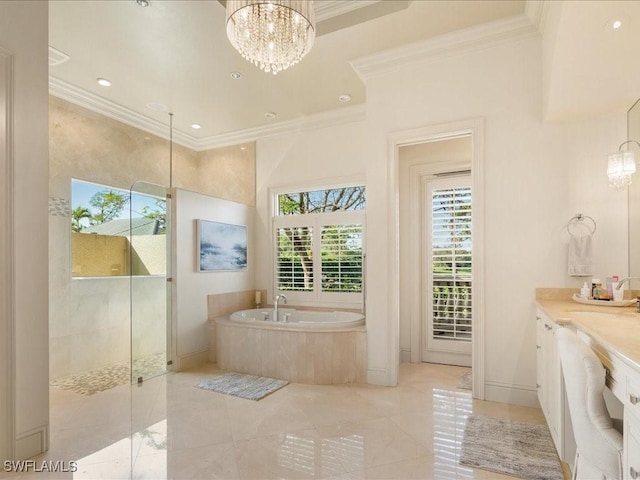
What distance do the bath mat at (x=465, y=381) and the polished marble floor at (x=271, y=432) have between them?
124 millimetres

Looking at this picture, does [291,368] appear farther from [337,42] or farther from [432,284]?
[337,42]

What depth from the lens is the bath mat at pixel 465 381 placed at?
3.44 m

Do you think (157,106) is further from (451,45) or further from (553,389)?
(553,389)

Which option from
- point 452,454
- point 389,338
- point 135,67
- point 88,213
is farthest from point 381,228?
point 88,213

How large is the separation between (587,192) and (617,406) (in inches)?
65.1

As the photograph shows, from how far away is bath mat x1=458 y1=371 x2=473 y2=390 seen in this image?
11.3ft

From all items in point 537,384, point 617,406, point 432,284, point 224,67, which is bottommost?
point 537,384

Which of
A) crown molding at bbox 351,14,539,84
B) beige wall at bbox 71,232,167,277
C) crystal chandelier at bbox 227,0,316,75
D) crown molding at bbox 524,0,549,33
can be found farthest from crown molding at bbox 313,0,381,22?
beige wall at bbox 71,232,167,277

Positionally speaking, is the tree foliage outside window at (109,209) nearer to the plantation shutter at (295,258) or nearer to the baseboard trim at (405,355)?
the plantation shutter at (295,258)

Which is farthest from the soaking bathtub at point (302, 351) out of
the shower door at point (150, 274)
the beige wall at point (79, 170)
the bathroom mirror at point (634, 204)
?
the bathroom mirror at point (634, 204)

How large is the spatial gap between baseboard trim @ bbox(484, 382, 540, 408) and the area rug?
0.38 meters

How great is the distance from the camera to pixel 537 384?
2832mm

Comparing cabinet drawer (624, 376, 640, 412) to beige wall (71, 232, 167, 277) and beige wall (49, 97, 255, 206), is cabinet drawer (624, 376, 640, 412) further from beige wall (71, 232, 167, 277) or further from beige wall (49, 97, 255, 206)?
beige wall (49, 97, 255, 206)

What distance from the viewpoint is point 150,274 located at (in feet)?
13.0
